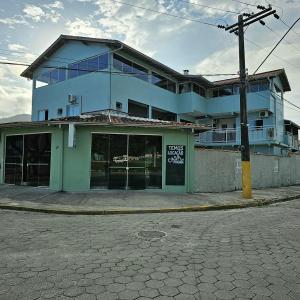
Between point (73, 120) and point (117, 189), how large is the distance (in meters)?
3.80

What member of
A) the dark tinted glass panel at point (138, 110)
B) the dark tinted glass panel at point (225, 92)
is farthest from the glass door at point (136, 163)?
the dark tinted glass panel at point (225, 92)

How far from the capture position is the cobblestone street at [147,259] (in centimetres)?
419

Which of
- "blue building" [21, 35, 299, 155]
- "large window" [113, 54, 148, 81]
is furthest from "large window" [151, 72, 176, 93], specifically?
"large window" [113, 54, 148, 81]

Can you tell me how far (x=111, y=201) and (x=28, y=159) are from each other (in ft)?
20.9

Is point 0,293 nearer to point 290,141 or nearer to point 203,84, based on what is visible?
point 203,84

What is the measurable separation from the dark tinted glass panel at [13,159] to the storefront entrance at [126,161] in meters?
4.38

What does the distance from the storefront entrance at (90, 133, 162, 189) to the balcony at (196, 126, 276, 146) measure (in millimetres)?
13964

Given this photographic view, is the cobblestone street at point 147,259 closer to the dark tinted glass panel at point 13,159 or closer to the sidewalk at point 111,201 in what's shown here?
the sidewalk at point 111,201

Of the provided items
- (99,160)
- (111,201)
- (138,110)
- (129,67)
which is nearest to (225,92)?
(138,110)

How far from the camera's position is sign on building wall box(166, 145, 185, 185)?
50.0 ft

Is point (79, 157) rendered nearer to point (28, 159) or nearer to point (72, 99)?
point (28, 159)

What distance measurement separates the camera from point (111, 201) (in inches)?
477

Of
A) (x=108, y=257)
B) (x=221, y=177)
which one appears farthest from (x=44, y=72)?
(x=108, y=257)

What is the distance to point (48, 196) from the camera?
13.0 metres
